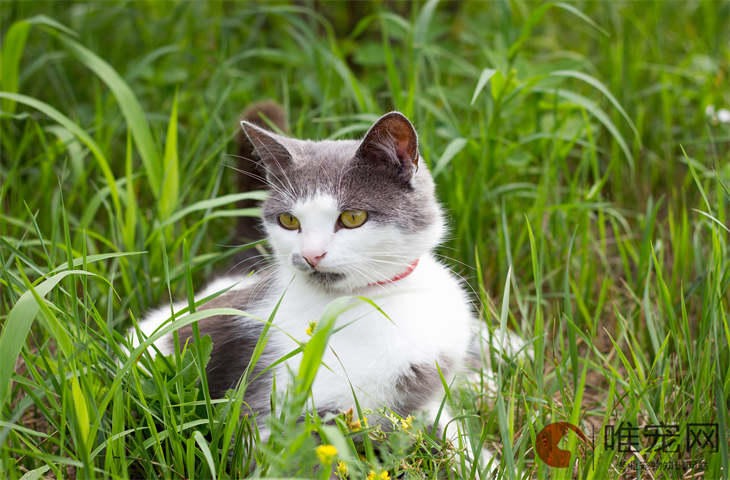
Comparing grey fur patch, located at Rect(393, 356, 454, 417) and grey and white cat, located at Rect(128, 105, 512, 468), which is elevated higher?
grey and white cat, located at Rect(128, 105, 512, 468)

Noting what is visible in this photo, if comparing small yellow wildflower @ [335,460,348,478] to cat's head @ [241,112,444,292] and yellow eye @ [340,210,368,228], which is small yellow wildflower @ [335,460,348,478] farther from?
yellow eye @ [340,210,368,228]

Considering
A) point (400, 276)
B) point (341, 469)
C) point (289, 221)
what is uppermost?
point (289, 221)

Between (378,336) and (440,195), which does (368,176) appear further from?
(440,195)

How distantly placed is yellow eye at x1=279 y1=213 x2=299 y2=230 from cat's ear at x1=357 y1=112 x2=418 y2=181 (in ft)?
0.83

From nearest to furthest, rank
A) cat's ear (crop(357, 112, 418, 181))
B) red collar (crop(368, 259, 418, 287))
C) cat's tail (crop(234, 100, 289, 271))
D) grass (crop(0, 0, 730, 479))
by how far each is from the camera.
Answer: grass (crop(0, 0, 730, 479))
cat's ear (crop(357, 112, 418, 181))
red collar (crop(368, 259, 418, 287))
cat's tail (crop(234, 100, 289, 271))

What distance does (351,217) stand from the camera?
5.84 feet

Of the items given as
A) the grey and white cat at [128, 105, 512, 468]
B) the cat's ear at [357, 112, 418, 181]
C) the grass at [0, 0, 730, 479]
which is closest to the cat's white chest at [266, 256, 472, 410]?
the grey and white cat at [128, 105, 512, 468]

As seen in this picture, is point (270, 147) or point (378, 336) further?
point (270, 147)

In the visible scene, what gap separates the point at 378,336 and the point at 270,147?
25.3 inches

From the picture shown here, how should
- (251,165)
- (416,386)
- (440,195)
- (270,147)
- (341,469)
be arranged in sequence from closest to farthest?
(341,469) → (416,386) → (270,147) → (251,165) → (440,195)

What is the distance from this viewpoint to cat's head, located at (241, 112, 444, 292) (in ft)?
5.70

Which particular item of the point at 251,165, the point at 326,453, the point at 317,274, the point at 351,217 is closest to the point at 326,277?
the point at 317,274

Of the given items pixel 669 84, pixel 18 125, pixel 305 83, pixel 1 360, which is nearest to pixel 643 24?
pixel 669 84

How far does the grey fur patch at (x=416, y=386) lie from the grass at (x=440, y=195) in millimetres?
126
